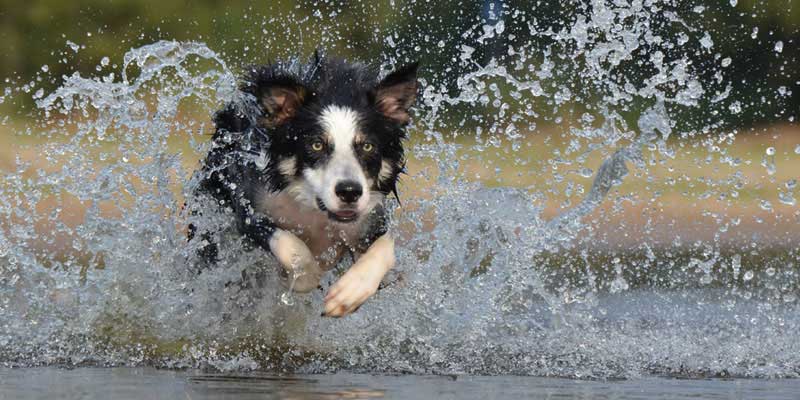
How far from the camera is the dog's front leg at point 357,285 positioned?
5.52 m

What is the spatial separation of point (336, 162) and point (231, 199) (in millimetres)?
981

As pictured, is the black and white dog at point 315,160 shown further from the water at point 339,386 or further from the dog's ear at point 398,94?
the water at point 339,386

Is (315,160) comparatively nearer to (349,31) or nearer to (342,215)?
(342,215)

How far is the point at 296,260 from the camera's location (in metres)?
5.96

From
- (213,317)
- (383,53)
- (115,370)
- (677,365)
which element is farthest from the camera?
(383,53)

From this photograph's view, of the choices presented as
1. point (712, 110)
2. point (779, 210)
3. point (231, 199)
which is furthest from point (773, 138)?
point (231, 199)

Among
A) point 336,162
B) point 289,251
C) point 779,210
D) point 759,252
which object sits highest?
point 779,210

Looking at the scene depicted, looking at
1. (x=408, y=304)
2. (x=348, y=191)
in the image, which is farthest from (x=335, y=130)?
(x=408, y=304)

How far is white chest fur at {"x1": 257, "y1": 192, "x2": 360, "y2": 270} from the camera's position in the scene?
20.7 ft

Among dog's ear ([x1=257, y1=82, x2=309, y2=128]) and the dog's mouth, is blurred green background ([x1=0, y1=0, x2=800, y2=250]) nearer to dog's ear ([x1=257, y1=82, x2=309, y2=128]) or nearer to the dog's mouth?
dog's ear ([x1=257, y1=82, x2=309, y2=128])

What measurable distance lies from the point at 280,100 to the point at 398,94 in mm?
575

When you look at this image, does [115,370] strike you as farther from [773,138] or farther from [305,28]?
[773,138]

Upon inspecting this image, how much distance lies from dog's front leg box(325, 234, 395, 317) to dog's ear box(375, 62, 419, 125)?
0.83 m

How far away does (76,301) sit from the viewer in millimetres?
6441
